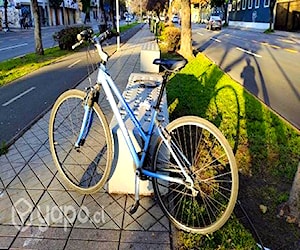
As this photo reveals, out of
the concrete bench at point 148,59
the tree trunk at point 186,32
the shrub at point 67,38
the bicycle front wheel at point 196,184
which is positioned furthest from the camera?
the shrub at point 67,38

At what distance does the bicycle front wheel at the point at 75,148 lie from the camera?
3.53 metres

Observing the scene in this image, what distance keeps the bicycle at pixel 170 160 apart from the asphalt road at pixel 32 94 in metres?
1.66

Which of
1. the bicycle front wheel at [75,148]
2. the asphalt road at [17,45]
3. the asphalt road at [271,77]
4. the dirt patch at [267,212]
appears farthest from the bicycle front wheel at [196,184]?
the asphalt road at [17,45]

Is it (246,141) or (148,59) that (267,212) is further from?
(148,59)

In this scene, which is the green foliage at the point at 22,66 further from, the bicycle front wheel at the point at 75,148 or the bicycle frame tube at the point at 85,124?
the bicycle frame tube at the point at 85,124

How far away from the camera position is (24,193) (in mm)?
3705

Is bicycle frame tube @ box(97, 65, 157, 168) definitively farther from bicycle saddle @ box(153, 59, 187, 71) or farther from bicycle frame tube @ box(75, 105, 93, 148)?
bicycle saddle @ box(153, 59, 187, 71)

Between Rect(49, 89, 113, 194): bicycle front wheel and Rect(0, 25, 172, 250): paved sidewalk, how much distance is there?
166 millimetres

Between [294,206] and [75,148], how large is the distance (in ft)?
7.79

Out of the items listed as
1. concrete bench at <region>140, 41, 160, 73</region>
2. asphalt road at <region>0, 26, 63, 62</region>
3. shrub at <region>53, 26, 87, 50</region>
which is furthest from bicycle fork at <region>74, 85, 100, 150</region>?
shrub at <region>53, 26, 87, 50</region>

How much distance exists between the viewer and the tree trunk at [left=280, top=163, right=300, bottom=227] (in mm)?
3562

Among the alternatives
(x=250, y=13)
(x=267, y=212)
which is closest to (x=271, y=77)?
(x=267, y=212)

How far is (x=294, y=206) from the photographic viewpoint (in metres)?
3.61

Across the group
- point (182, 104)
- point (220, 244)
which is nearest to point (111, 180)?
point (220, 244)
